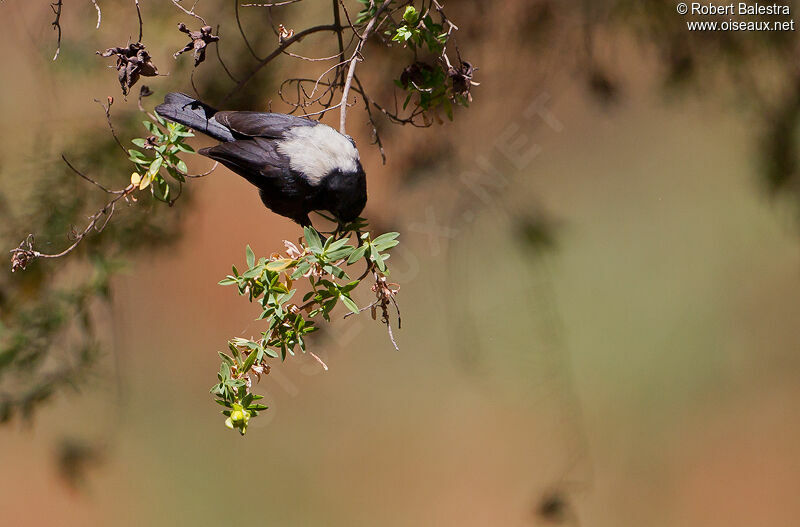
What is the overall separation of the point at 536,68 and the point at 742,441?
1.21 metres

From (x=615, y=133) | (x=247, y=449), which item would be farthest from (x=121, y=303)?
(x=615, y=133)

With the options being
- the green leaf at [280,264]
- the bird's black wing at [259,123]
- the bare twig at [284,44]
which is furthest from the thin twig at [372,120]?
the green leaf at [280,264]

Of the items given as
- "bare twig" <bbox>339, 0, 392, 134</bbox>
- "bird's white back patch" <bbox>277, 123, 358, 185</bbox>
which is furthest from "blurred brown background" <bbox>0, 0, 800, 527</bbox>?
"bird's white back patch" <bbox>277, 123, 358, 185</bbox>

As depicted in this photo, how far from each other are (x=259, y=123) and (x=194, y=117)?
0.15 m

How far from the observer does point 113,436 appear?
1.95m

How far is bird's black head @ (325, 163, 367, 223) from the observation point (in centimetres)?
142

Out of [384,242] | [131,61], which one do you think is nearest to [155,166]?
[131,61]

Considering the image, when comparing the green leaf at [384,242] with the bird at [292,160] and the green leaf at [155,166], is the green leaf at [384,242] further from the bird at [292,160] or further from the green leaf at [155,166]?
the green leaf at [155,166]

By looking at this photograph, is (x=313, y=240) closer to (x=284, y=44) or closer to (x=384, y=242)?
(x=384, y=242)

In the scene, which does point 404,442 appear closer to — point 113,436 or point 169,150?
point 113,436

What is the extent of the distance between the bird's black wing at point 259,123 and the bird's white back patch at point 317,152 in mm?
28

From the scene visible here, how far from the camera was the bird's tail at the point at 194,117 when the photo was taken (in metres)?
1.50

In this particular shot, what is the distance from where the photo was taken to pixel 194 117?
150 centimetres

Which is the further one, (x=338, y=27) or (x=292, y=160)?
(x=338, y=27)
